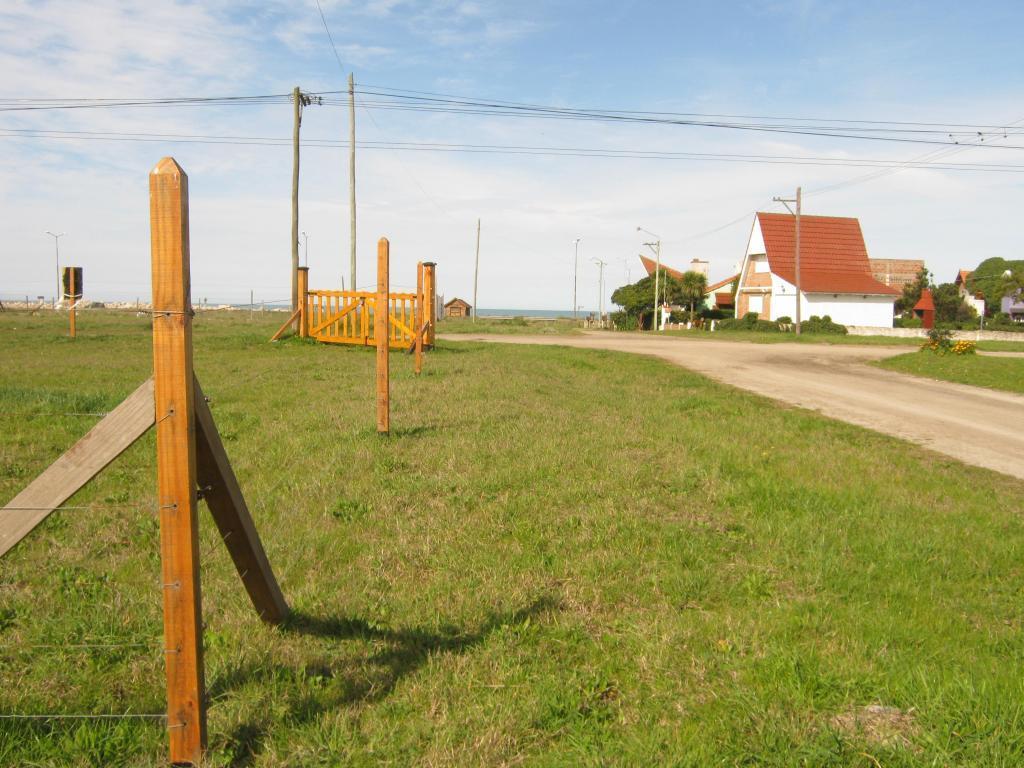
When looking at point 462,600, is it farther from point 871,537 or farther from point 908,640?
point 871,537

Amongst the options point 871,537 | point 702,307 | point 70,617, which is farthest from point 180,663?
point 702,307

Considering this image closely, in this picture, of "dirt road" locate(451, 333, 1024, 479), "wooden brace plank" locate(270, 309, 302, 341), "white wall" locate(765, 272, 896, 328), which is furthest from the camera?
"white wall" locate(765, 272, 896, 328)

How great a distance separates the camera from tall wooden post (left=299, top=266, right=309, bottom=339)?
22.7 m

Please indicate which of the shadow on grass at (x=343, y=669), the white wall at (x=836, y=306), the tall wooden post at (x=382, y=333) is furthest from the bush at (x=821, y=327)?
the shadow on grass at (x=343, y=669)

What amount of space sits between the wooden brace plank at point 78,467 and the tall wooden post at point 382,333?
5.43 metres

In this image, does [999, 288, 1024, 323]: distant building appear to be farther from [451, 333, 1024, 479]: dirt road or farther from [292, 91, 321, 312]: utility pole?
[292, 91, 321, 312]: utility pole

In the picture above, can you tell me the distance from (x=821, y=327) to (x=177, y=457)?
48864 mm

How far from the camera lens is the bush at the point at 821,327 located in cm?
4640

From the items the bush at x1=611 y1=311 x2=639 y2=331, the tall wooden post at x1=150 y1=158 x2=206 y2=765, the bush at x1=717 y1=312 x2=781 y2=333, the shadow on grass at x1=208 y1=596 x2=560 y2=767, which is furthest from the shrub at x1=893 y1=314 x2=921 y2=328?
the tall wooden post at x1=150 y1=158 x2=206 y2=765

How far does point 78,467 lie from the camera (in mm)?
2775

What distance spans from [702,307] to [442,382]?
55745 mm

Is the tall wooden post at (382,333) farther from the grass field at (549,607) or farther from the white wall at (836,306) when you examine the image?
the white wall at (836,306)

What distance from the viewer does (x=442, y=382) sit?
508 inches

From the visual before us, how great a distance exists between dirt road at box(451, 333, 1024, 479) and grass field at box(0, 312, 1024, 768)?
1.60 m
